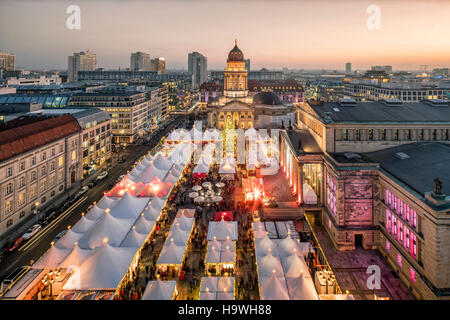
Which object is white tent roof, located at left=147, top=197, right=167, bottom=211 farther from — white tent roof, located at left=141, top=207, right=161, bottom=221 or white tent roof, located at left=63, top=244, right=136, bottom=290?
white tent roof, located at left=63, top=244, right=136, bottom=290

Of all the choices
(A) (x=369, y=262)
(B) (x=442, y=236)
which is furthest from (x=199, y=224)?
(B) (x=442, y=236)

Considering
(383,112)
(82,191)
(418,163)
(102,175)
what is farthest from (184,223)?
(383,112)

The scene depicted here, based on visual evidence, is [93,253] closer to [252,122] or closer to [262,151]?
[262,151]

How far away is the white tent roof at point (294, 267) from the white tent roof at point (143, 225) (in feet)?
53.0

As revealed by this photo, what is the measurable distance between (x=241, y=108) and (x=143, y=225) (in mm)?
83865

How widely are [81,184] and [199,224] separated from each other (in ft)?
102

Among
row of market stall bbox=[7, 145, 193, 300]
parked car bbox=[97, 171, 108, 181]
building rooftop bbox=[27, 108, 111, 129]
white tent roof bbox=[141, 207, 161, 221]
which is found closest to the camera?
row of market stall bbox=[7, 145, 193, 300]

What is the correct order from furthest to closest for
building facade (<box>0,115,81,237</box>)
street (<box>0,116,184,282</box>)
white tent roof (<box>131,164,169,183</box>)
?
white tent roof (<box>131,164,169,183</box>)
building facade (<box>0,115,81,237</box>)
street (<box>0,116,184,282</box>)

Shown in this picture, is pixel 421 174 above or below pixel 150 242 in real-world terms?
above

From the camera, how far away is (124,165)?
77.2 m

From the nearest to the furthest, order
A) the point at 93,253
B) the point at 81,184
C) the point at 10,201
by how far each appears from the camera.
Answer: the point at 93,253 < the point at 10,201 < the point at 81,184

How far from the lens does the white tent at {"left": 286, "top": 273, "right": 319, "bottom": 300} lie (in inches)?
1008

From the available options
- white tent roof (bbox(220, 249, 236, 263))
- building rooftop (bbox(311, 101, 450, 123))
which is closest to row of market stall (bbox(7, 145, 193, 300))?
white tent roof (bbox(220, 249, 236, 263))

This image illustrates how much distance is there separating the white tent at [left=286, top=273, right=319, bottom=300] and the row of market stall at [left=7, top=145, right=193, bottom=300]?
1412 centimetres
